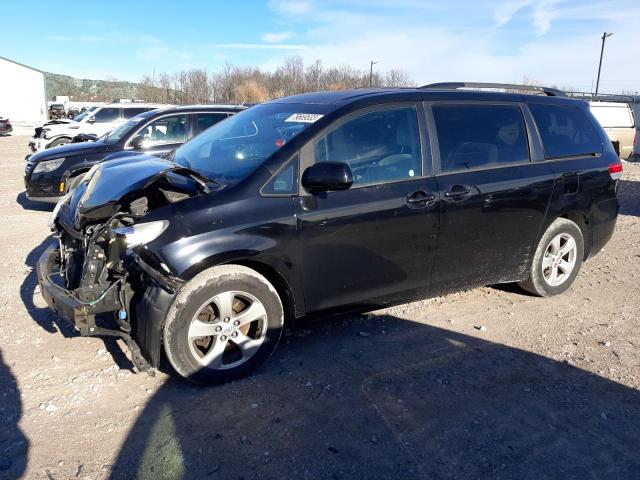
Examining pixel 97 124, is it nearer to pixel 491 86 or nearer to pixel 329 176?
pixel 491 86

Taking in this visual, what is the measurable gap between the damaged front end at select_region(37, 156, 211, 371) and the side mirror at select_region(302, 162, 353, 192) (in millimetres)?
695

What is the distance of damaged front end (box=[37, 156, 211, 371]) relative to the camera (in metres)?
3.17

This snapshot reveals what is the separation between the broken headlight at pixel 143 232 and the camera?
10.4 feet

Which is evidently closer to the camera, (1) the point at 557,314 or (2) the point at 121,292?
(2) the point at 121,292

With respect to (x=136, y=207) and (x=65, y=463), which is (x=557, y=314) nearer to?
(x=136, y=207)

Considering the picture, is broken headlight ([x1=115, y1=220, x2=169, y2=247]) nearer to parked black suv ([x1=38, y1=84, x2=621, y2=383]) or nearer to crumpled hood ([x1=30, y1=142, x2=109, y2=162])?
parked black suv ([x1=38, y1=84, x2=621, y2=383])

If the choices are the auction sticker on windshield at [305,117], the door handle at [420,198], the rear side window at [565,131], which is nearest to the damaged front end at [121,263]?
the auction sticker on windshield at [305,117]

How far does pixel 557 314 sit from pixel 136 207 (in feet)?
12.2

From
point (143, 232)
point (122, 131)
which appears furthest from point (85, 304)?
point (122, 131)

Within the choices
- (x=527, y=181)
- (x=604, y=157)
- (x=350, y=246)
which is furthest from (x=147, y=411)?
(x=604, y=157)

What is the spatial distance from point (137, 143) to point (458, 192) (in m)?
5.82

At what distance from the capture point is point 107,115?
51.9 feet

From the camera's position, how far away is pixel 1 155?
61.4 ft

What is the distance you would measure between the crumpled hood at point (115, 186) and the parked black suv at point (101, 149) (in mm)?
4171
